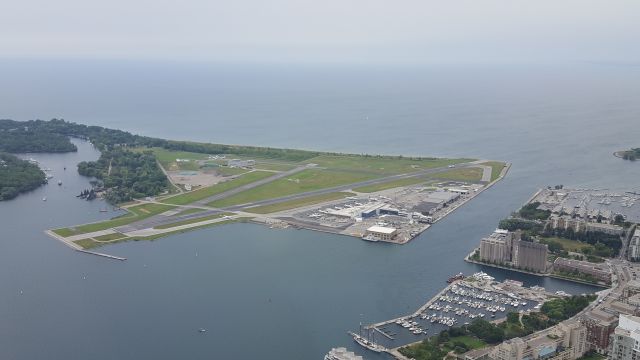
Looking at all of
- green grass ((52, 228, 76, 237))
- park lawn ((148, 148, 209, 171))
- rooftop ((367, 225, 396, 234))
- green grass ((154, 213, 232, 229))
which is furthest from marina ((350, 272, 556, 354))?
park lawn ((148, 148, 209, 171))

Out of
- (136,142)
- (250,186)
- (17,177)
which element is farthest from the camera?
(136,142)

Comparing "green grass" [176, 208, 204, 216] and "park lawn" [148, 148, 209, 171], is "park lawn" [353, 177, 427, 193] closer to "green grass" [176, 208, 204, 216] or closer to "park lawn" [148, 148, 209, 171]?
"green grass" [176, 208, 204, 216]

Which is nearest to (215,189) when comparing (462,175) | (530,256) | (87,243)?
(87,243)

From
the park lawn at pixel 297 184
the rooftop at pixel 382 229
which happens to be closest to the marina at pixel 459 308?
the rooftop at pixel 382 229

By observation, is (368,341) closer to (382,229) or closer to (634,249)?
(382,229)

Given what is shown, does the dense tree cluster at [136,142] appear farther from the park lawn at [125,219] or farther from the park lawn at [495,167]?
the park lawn at [125,219]

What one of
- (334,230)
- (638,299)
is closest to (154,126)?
(334,230)
